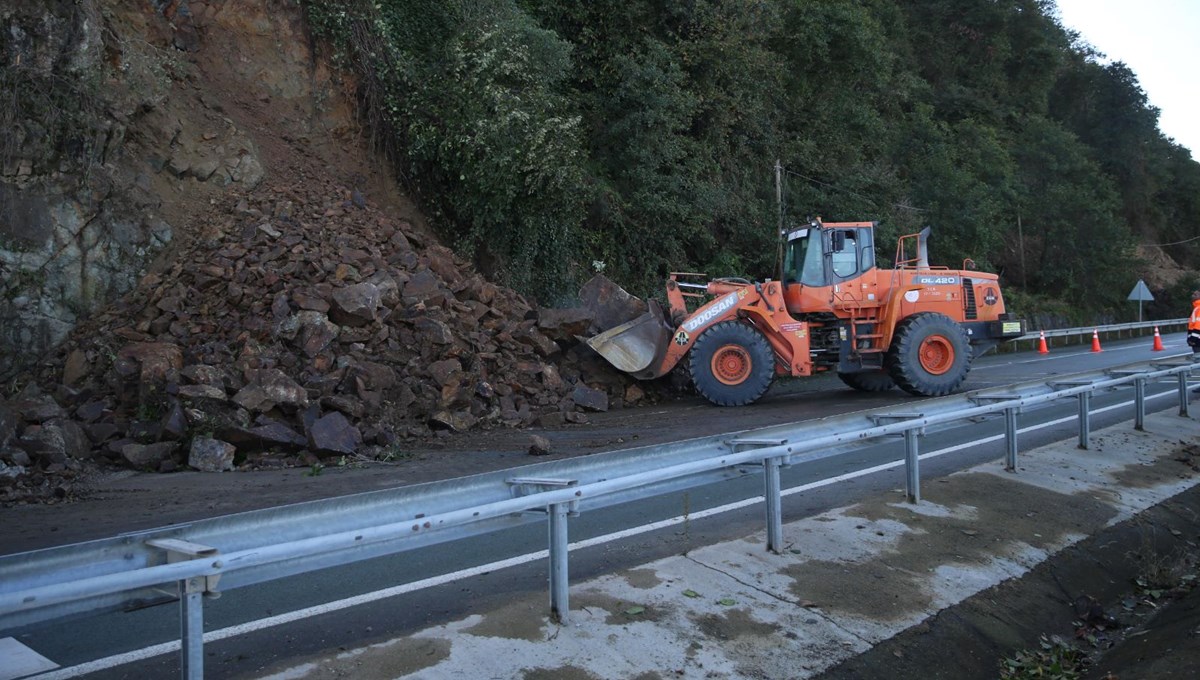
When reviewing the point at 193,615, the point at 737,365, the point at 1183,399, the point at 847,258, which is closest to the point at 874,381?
the point at 847,258

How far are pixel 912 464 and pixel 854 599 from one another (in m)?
2.18

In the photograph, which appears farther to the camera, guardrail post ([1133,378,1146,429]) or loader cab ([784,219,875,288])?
loader cab ([784,219,875,288])

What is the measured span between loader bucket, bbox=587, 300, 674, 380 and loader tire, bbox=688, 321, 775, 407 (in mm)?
709

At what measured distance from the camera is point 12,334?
13344 millimetres

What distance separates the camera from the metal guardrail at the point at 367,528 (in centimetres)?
316

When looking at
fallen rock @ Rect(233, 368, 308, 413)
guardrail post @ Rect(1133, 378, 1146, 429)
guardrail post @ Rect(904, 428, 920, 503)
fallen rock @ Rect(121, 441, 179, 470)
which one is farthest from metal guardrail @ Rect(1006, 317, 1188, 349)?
fallen rock @ Rect(121, 441, 179, 470)

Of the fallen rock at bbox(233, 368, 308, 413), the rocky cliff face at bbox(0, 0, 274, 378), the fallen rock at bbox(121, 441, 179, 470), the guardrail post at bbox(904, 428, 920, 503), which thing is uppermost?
the rocky cliff face at bbox(0, 0, 274, 378)

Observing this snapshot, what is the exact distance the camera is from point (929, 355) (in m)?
16.2

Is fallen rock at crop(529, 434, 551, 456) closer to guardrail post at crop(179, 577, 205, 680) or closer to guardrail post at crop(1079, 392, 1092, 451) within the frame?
guardrail post at crop(1079, 392, 1092, 451)

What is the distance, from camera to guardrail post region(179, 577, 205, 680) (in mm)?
3211

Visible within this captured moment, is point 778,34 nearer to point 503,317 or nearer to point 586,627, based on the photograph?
point 503,317

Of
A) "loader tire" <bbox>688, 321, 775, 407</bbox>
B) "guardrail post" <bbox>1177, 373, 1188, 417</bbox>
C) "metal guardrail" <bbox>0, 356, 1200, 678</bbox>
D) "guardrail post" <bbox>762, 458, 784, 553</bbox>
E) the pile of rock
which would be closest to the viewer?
"metal guardrail" <bbox>0, 356, 1200, 678</bbox>

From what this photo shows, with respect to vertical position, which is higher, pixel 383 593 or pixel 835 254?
pixel 835 254

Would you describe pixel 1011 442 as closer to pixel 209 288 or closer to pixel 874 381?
pixel 874 381
